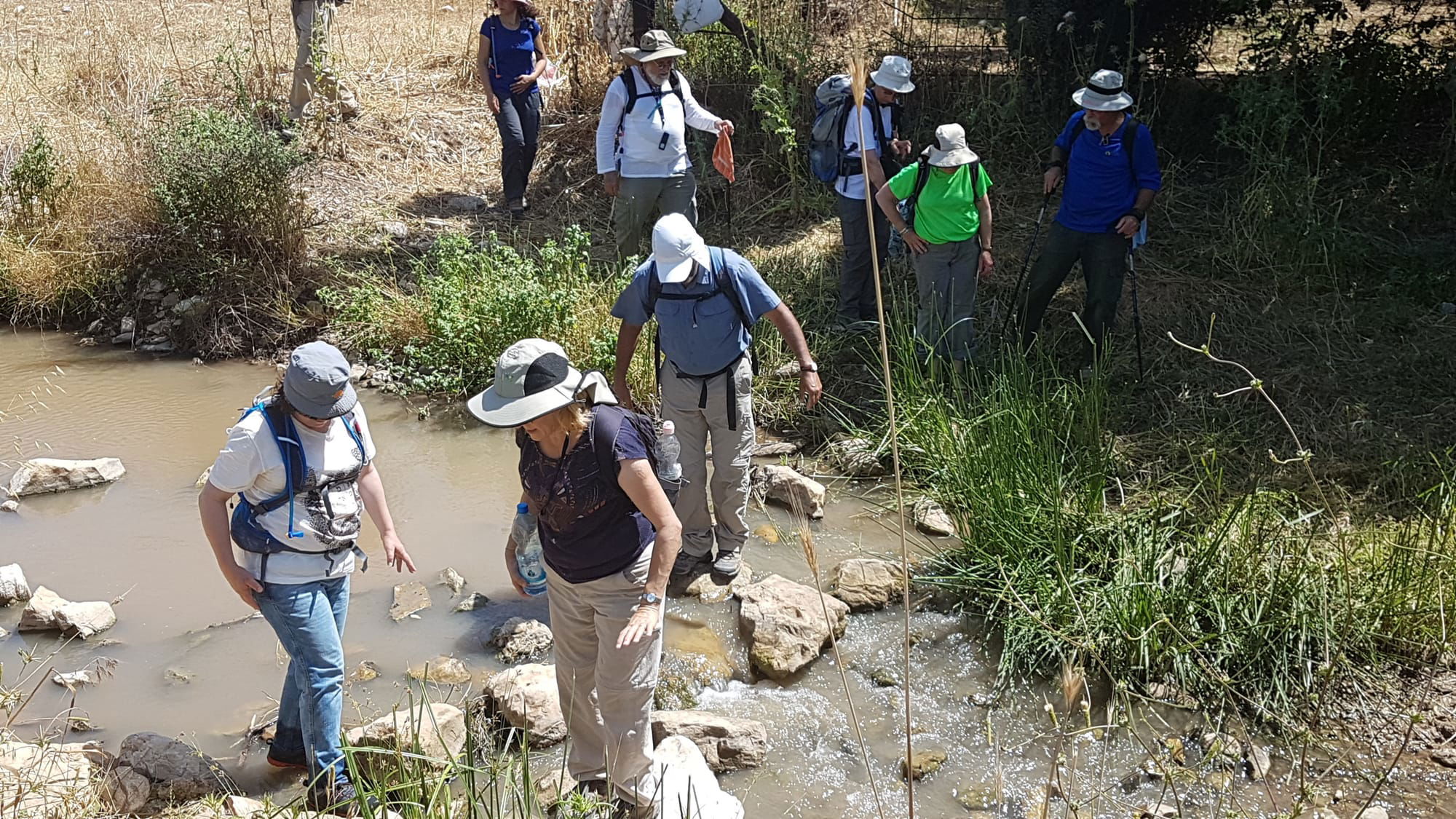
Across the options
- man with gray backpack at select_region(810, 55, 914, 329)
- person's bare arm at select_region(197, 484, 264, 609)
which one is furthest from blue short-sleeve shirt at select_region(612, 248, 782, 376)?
man with gray backpack at select_region(810, 55, 914, 329)

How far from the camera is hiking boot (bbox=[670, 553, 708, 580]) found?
543 centimetres

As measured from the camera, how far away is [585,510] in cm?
340

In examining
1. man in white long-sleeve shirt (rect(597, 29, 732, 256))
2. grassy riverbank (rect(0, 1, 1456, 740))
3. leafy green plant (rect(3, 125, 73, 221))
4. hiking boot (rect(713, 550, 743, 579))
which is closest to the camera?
grassy riverbank (rect(0, 1, 1456, 740))

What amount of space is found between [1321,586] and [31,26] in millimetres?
13821

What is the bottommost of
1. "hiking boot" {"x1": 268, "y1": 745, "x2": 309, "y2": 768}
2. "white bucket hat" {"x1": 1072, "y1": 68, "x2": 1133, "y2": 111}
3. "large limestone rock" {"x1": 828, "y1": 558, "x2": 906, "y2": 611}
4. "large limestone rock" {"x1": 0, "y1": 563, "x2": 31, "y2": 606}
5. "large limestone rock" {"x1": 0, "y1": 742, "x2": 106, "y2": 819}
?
"large limestone rock" {"x1": 828, "y1": 558, "x2": 906, "y2": 611}

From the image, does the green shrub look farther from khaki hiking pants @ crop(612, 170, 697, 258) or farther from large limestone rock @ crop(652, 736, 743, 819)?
large limestone rock @ crop(652, 736, 743, 819)

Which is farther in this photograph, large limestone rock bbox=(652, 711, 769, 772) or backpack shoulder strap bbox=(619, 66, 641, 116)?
backpack shoulder strap bbox=(619, 66, 641, 116)

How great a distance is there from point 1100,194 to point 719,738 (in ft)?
12.8

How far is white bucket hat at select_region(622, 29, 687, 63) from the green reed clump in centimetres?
304

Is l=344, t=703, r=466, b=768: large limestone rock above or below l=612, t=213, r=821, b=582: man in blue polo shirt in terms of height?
below

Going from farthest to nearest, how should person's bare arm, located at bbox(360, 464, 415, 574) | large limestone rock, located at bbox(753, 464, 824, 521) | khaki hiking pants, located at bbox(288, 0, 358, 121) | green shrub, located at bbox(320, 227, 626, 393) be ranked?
1. khaki hiking pants, located at bbox(288, 0, 358, 121)
2. green shrub, located at bbox(320, 227, 626, 393)
3. large limestone rock, located at bbox(753, 464, 824, 521)
4. person's bare arm, located at bbox(360, 464, 415, 574)

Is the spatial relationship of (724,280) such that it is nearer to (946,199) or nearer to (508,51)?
(946,199)

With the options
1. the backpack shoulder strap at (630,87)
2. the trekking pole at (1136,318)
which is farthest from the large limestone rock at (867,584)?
the backpack shoulder strap at (630,87)

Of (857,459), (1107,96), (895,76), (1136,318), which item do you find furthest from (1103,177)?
(857,459)
